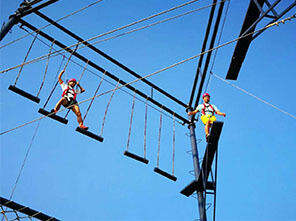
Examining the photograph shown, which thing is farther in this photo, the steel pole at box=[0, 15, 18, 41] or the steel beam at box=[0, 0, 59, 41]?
the steel beam at box=[0, 0, 59, 41]

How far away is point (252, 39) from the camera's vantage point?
5.63 meters

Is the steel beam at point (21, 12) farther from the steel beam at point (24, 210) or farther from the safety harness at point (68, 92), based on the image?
the steel beam at point (24, 210)

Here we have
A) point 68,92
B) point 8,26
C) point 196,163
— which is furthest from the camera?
point 68,92

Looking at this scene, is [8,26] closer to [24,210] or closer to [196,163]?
[24,210]

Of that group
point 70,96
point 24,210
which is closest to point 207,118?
point 70,96

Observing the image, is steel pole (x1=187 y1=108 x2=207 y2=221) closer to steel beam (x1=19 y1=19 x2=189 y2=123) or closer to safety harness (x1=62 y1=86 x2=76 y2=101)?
steel beam (x1=19 y1=19 x2=189 y2=123)

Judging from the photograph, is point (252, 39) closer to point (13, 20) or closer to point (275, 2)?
point (275, 2)

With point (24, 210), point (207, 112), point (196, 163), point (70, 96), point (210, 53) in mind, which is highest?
point (210, 53)

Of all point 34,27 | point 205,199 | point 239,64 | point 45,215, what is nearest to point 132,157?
point 205,199

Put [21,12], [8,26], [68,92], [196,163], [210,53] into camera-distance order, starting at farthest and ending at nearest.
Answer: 1. [68,92]
2. [210,53]
3. [196,163]
4. [21,12]
5. [8,26]

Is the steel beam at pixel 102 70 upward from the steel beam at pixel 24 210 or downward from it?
upward

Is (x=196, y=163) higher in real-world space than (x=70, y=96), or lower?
lower

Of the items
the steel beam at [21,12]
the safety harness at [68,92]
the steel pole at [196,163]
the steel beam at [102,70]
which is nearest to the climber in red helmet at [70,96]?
the safety harness at [68,92]

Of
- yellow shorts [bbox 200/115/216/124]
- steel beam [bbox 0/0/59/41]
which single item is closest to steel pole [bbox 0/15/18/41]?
steel beam [bbox 0/0/59/41]
